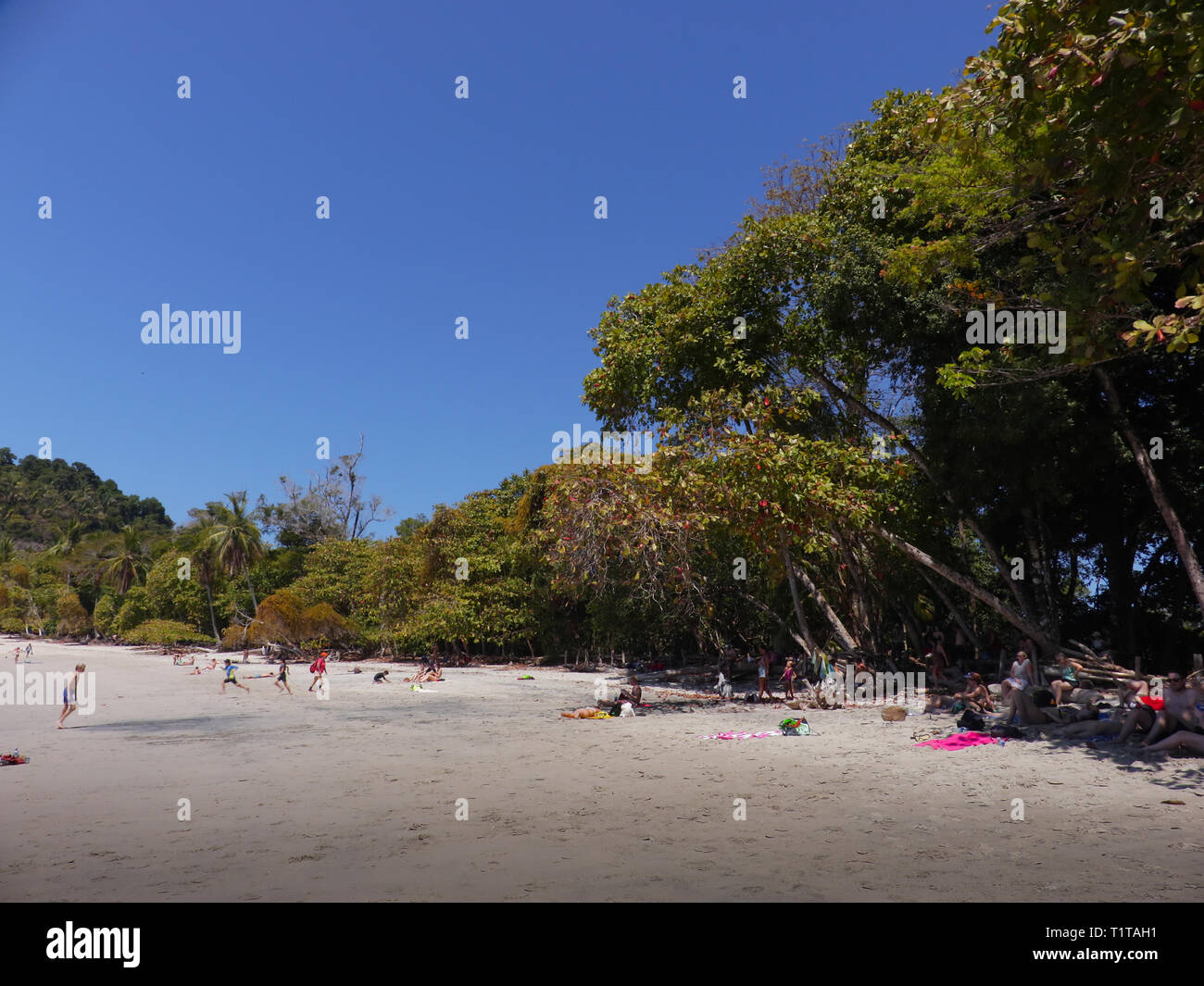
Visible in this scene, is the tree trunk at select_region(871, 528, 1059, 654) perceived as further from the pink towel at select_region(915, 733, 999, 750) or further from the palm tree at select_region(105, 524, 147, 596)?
the palm tree at select_region(105, 524, 147, 596)

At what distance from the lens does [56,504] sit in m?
109

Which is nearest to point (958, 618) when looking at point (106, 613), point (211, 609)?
point (211, 609)

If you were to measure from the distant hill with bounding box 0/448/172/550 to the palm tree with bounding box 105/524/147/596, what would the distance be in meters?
27.2

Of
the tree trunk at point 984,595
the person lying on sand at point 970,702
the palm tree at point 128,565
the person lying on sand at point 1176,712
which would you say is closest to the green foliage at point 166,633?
the palm tree at point 128,565

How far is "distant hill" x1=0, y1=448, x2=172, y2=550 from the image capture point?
101 m

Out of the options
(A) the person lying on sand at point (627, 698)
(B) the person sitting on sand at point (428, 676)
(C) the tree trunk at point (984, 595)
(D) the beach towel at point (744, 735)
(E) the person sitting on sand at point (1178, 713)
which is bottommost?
(B) the person sitting on sand at point (428, 676)

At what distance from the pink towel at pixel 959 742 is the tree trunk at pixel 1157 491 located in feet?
14.3

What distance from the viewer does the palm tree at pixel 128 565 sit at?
64.9 m

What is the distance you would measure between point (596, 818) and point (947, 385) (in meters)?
8.68

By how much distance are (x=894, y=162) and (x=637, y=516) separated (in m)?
10.0

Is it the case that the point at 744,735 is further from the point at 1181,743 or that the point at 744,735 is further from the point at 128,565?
the point at 128,565

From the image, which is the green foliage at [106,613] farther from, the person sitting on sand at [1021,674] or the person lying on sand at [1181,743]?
the person lying on sand at [1181,743]

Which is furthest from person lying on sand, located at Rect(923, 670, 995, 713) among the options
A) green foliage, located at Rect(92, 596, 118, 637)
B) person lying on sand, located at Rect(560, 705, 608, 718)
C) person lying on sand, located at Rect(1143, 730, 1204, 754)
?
green foliage, located at Rect(92, 596, 118, 637)

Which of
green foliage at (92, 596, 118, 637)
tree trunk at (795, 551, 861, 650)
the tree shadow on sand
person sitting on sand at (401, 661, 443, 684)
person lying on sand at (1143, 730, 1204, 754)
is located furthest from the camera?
green foliage at (92, 596, 118, 637)
